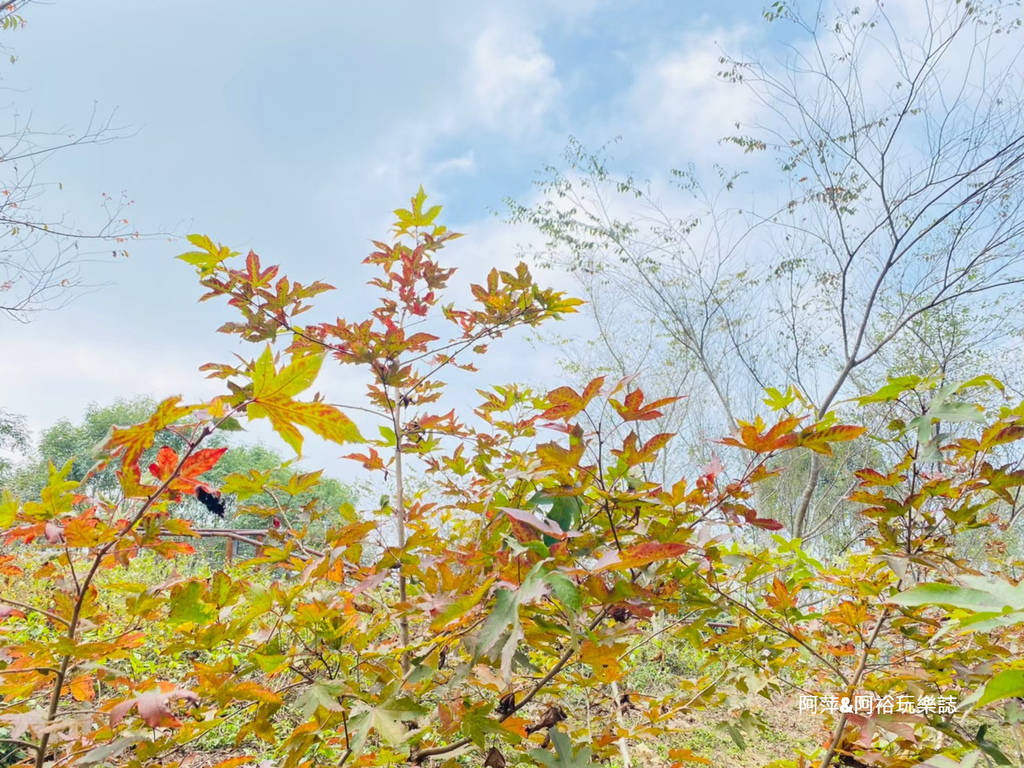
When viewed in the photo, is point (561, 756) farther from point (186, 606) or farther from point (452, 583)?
point (186, 606)

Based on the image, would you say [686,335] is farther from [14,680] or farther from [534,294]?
[14,680]

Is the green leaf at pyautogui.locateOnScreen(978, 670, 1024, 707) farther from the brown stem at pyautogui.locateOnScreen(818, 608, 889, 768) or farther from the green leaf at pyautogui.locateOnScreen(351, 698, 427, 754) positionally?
the brown stem at pyautogui.locateOnScreen(818, 608, 889, 768)

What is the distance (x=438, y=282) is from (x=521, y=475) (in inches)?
29.0

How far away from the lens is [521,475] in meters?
0.62

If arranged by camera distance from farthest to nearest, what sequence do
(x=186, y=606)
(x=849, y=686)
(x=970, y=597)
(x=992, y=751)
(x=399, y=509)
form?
(x=399, y=509) → (x=849, y=686) → (x=992, y=751) → (x=186, y=606) → (x=970, y=597)

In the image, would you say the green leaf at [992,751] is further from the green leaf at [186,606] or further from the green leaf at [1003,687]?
the green leaf at [186,606]

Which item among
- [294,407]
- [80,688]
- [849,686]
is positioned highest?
[294,407]

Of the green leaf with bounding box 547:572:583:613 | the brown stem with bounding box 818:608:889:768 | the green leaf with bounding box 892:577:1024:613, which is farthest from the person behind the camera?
the brown stem with bounding box 818:608:889:768

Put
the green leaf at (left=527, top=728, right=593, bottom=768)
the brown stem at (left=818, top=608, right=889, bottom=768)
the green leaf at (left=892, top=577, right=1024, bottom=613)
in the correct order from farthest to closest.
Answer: the brown stem at (left=818, top=608, right=889, bottom=768) < the green leaf at (left=527, top=728, right=593, bottom=768) < the green leaf at (left=892, top=577, right=1024, bottom=613)

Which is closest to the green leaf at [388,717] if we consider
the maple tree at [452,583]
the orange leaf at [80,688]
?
the maple tree at [452,583]

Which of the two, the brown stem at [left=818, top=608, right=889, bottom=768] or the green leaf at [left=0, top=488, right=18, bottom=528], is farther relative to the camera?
the brown stem at [left=818, top=608, right=889, bottom=768]

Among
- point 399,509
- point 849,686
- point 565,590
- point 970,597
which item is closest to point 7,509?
point 399,509

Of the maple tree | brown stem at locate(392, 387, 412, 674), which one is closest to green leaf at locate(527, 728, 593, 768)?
the maple tree

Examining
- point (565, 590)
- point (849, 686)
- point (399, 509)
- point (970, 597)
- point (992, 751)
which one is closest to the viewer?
point (970, 597)
